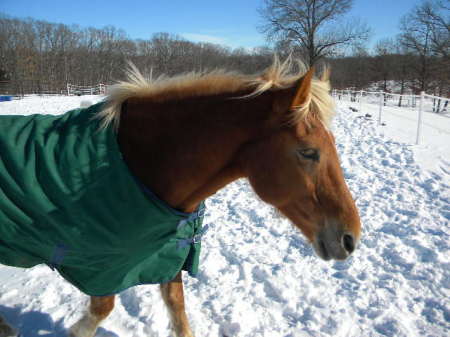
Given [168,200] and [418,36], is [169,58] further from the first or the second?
[168,200]

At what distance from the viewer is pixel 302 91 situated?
57.4 inches

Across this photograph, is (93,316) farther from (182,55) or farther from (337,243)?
(182,55)

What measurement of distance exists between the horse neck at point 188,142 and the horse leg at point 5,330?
4.94 feet

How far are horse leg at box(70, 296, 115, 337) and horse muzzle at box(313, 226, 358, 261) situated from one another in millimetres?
1436

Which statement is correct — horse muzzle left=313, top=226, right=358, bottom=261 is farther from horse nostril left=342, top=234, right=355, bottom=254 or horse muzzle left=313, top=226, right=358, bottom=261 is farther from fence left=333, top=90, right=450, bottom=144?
fence left=333, top=90, right=450, bottom=144

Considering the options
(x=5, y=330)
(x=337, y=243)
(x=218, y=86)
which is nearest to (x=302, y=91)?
(x=218, y=86)

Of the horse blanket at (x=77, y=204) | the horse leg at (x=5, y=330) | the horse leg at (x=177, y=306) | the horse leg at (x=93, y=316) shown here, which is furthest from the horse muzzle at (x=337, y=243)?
the horse leg at (x=5, y=330)

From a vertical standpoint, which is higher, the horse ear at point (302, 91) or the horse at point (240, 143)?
the horse ear at point (302, 91)

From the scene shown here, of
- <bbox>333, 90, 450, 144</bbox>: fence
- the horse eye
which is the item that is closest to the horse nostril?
the horse eye

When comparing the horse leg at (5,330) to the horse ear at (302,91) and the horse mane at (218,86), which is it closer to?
the horse mane at (218,86)

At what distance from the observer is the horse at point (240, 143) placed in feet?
4.85

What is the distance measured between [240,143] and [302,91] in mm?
395

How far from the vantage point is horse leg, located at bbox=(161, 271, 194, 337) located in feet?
6.98

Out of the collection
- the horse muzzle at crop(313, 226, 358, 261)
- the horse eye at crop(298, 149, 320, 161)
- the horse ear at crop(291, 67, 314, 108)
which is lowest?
the horse muzzle at crop(313, 226, 358, 261)
